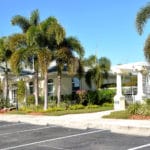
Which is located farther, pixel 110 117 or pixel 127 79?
pixel 127 79

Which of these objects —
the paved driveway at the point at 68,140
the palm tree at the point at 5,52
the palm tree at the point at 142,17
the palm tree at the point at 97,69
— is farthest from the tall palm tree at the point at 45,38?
the paved driveway at the point at 68,140

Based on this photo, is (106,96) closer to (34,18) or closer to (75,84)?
(75,84)

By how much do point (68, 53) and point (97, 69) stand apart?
684 cm

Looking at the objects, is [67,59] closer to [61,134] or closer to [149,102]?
[149,102]

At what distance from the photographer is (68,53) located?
29.1 metres

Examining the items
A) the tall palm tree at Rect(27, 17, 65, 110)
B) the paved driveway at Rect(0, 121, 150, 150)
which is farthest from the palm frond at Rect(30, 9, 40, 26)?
the paved driveway at Rect(0, 121, 150, 150)

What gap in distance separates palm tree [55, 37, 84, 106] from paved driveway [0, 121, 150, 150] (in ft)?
37.3

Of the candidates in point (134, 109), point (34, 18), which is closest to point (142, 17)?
point (134, 109)

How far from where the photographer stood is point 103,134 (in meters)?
15.5

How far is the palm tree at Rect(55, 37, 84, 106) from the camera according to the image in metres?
28.8

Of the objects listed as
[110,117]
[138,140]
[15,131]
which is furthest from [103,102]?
[138,140]

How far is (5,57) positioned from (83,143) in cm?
2073

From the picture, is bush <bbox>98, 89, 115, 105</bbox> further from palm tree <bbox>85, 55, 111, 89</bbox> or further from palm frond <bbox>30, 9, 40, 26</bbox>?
palm frond <bbox>30, 9, 40, 26</bbox>

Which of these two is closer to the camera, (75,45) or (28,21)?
(75,45)
